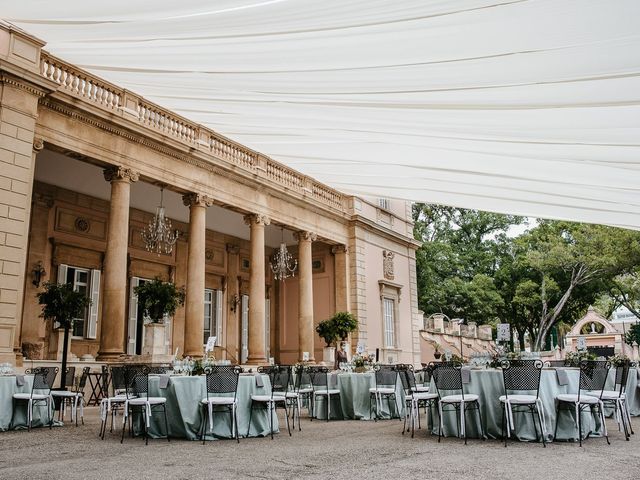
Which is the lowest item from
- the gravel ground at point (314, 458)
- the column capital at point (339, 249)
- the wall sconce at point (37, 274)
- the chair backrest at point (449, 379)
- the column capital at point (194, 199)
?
the gravel ground at point (314, 458)

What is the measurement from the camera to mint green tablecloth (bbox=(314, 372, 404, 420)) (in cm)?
921

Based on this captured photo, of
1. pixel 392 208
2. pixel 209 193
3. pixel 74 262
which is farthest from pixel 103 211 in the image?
pixel 392 208

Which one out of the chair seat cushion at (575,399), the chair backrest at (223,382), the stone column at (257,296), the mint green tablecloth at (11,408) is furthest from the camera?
the stone column at (257,296)

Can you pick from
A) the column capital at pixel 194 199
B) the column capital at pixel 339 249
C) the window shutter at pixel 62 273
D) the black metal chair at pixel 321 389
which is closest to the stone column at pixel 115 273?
the column capital at pixel 194 199

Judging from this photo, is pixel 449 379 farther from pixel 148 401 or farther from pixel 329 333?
pixel 329 333

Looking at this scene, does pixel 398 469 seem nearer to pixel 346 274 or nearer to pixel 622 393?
pixel 622 393

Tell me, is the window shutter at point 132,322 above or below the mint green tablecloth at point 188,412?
above

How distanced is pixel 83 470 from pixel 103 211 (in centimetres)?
1123

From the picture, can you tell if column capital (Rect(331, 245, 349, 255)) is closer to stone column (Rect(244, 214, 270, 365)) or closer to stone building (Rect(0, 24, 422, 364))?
stone building (Rect(0, 24, 422, 364))

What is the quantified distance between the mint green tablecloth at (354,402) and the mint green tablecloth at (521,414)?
2.74 m

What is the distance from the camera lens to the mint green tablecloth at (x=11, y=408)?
286 inches

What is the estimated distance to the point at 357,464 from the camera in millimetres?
4805

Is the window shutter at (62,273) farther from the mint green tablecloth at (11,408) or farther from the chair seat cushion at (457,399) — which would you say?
the chair seat cushion at (457,399)

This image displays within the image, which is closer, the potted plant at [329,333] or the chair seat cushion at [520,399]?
the chair seat cushion at [520,399]
